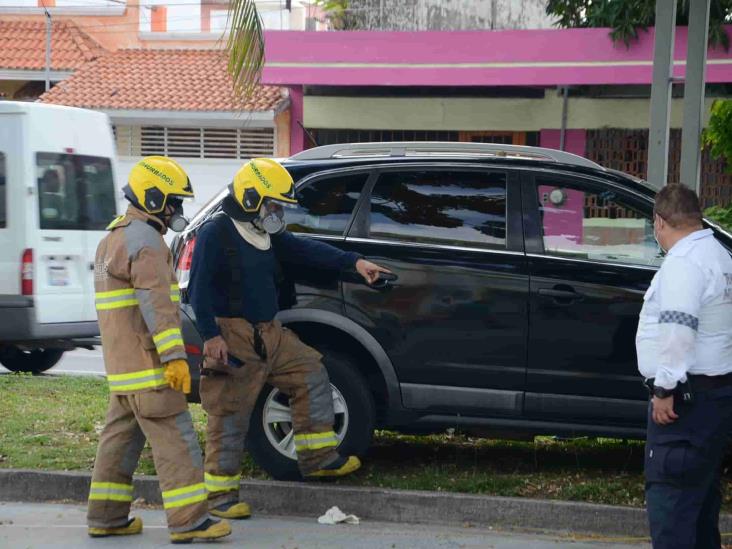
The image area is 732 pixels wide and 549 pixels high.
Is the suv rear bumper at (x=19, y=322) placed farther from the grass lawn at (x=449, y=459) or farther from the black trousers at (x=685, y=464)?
the black trousers at (x=685, y=464)

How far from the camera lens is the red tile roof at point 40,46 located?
25984 mm

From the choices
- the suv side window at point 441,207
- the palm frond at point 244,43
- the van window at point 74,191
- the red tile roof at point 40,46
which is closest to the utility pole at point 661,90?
the suv side window at point 441,207

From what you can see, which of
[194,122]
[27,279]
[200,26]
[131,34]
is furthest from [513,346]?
[200,26]

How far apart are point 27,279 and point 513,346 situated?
6479 millimetres

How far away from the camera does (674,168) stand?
725 inches

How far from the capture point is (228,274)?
Answer: 22.0 ft

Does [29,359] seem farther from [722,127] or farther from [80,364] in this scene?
[722,127]

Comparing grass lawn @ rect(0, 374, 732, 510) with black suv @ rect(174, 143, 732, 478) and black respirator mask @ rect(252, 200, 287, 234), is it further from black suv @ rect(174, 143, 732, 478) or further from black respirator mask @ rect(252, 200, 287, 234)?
black respirator mask @ rect(252, 200, 287, 234)

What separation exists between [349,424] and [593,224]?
1.78m

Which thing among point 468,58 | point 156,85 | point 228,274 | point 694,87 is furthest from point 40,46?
point 228,274

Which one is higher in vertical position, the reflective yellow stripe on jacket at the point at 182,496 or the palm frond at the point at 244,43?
the palm frond at the point at 244,43

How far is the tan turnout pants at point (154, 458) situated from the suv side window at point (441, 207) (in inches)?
66.0

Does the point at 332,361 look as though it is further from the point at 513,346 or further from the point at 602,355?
the point at 602,355

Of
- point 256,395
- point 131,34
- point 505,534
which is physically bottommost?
point 505,534
